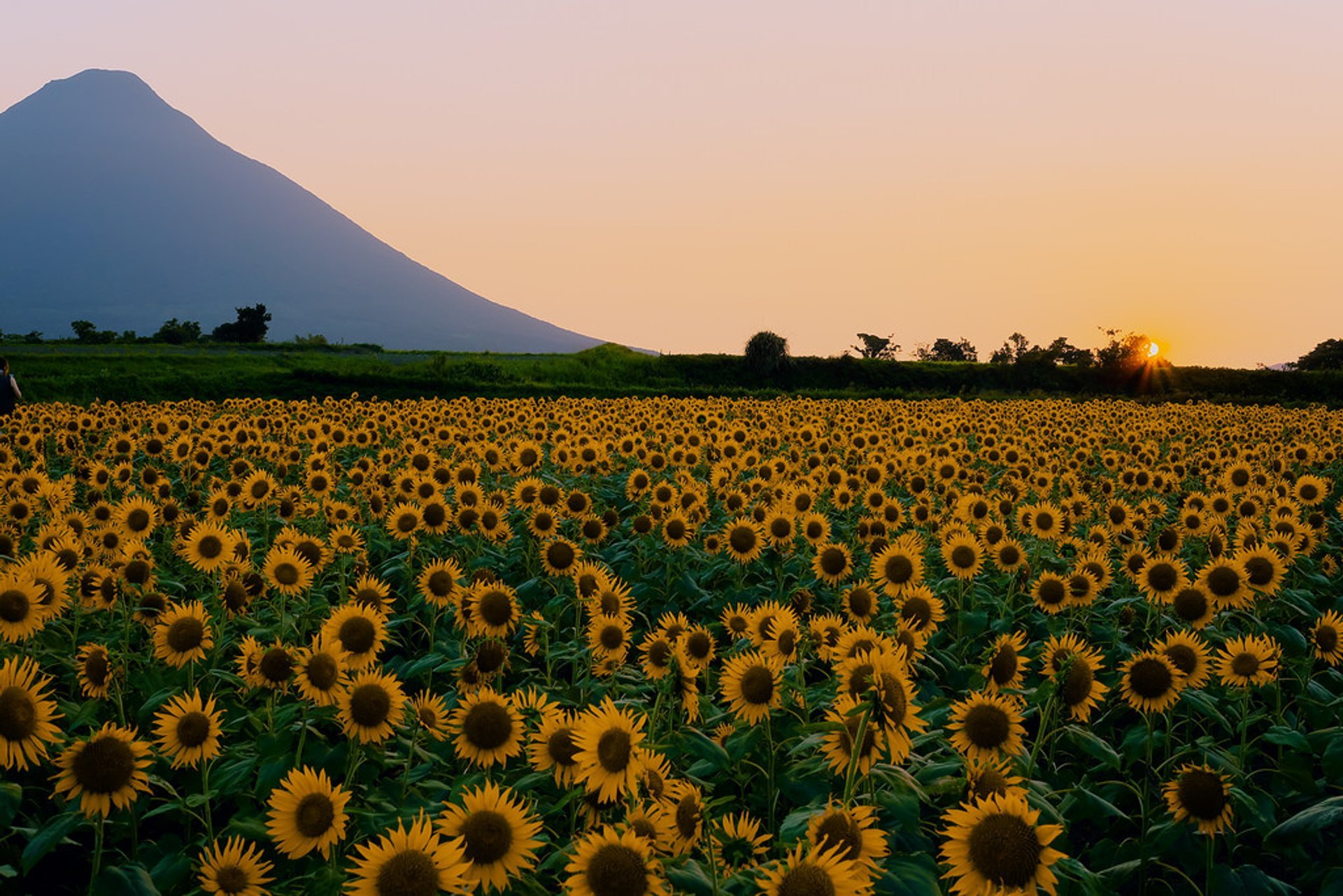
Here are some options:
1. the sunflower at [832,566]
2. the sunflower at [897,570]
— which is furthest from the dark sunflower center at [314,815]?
the sunflower at [832,566]

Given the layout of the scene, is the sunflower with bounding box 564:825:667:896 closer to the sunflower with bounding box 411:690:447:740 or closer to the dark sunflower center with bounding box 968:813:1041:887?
the dark sunflower center with bounding box 968:813:1041:887

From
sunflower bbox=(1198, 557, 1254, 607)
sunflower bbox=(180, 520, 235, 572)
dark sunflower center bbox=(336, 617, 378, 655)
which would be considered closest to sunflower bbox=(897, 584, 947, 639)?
sunflower bbox=(1198, 557, 1254, 607)

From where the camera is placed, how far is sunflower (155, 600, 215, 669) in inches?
180

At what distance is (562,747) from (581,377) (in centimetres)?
5043

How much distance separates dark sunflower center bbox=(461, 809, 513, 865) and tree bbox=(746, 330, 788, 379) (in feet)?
184

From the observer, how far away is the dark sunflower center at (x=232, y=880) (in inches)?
117

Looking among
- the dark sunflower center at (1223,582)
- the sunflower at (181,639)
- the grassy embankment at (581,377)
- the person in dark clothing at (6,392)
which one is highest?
the grassy embankment at (581,377)

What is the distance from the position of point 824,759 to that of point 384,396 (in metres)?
33.3

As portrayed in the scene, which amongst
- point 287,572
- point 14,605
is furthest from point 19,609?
point 287,572

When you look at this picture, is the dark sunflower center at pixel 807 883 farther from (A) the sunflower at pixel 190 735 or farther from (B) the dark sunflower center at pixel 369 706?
(A) the sunflower at pixel 190 735

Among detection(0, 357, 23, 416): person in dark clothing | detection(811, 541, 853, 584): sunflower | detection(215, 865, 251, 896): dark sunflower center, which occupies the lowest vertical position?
detection(215, 865, 251, 896): dark sunflower center

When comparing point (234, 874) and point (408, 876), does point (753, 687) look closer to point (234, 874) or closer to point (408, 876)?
point (408, 876)

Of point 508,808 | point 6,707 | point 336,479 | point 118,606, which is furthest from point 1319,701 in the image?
point 336,479

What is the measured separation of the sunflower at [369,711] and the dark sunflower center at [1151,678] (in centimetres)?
350
